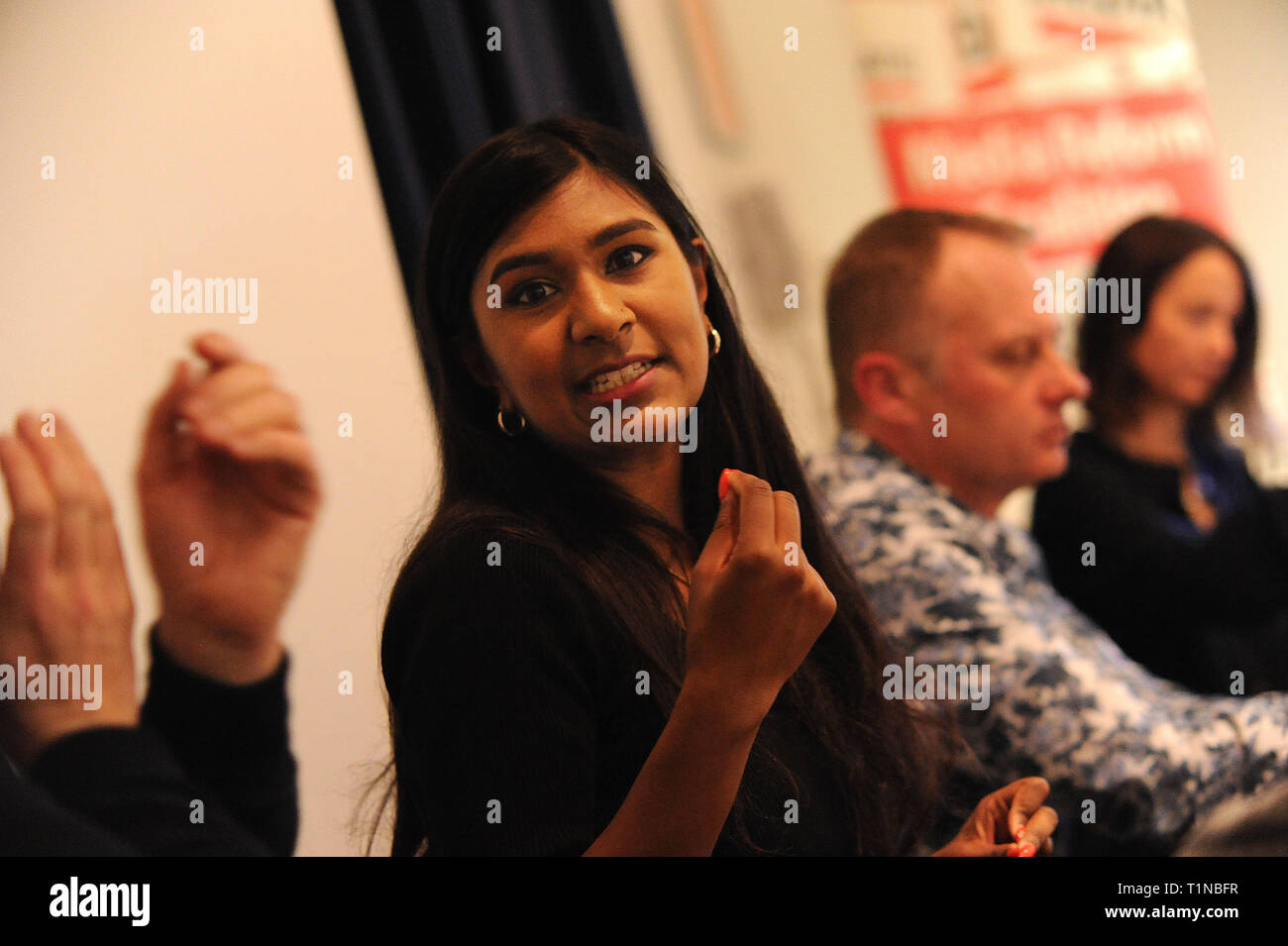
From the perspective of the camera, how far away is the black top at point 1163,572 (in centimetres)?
169

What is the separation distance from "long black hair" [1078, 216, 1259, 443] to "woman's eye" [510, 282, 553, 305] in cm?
124

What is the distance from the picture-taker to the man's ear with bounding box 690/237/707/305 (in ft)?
3.46

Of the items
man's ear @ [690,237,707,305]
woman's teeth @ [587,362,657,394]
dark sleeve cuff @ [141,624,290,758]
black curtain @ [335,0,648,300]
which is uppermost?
black curtain @ [335,0,648,300]

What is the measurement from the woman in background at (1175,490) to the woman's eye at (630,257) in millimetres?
1051

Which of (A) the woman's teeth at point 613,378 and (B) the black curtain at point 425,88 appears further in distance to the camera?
(B) the black curtain at point 425,88

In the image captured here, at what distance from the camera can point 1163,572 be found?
1713mm

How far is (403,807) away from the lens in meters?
1.01

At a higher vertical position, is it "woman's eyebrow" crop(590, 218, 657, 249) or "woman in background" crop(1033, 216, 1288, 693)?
"woman's eyebrow" crop(590, 218, 657, 249)

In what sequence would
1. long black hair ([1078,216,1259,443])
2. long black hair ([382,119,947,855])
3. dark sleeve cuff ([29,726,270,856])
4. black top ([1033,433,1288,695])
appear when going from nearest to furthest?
long black hair ([382,119,947,855])
dark sleeve cuff ([29,726,270,856])
black top ([1033,433,1288,695])
long black hair ([1078,216,1259,443])

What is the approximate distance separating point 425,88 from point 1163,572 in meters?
1.25

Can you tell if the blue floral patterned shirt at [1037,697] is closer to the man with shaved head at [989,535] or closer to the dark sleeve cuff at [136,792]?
the man with shaved head at [989,535]

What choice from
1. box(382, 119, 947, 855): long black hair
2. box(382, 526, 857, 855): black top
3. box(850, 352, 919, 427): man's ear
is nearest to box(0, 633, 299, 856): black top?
box(382, 119, 947, 855): long black hair

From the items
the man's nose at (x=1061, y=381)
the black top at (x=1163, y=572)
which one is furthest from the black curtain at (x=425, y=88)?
the black top at (x=1163, y=572)

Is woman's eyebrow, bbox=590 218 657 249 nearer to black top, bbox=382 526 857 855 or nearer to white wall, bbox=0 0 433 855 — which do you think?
black top, bbox=382 526 857 855
